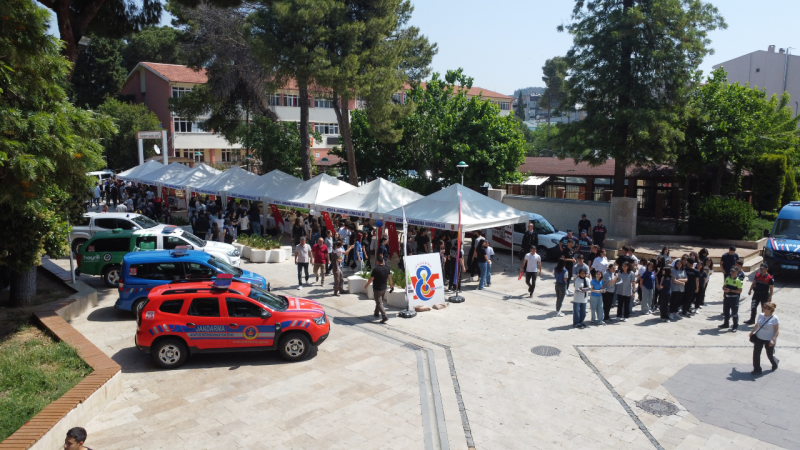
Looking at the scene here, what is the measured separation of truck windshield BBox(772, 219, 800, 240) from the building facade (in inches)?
1636

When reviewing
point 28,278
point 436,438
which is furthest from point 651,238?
point 28,278

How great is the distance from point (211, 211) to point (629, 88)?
60.4 feet

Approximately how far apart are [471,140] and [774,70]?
42.1m

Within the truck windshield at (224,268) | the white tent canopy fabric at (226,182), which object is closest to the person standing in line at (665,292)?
the truck windshield at (224,268)

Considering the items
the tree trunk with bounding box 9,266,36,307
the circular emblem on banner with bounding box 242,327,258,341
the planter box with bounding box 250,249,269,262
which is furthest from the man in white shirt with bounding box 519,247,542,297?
the tree trunk with bounding box 9,266,36,307

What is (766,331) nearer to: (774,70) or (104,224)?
(104,224)

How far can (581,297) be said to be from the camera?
12773 mm

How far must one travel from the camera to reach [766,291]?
12719 millimetres

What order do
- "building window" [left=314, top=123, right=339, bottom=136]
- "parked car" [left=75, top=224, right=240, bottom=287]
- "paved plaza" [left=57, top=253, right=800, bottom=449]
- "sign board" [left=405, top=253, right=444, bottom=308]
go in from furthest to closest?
"building window" [left=314, top=123, right=339, bottom=136] → "parked car" [left=75, top=224, right=240, bottom=287] → "sign board" [left=405, top=253, right=444, bottom=308] → "paved plaza" [left=57, top=253, right=800, bottom=449]

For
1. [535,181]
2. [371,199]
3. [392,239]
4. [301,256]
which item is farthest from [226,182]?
[535,181]

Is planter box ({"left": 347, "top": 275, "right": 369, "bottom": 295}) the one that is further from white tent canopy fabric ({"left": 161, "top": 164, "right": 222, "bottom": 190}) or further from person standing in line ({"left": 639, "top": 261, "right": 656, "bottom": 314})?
white tent canopy fabric ({"left": 161, "top": 164, "right": 222, "bottom": 190})

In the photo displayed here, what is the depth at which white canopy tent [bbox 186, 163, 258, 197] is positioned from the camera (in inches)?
1047

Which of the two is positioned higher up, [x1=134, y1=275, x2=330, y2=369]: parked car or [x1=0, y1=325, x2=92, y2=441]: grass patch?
[x1=134, y1=275, x2=330, y2=369]: parked car

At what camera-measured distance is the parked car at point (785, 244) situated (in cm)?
1747
